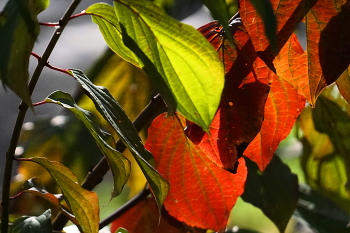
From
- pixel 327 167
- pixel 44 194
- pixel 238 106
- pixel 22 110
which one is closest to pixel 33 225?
pixel 44 194

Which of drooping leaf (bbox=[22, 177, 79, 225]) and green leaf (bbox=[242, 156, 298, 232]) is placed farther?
green leaf (bbox=[242, 156, 298, 232])

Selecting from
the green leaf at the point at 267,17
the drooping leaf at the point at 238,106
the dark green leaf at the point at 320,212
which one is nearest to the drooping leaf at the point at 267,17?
the green leaf at the point at 267,17

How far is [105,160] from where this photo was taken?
58 cm

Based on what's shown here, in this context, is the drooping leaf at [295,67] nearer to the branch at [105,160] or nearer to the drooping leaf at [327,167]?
the branch at [105,160]

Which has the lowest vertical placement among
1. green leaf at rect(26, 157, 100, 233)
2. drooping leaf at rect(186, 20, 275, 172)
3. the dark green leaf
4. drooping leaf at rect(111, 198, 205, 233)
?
the dark green leaf

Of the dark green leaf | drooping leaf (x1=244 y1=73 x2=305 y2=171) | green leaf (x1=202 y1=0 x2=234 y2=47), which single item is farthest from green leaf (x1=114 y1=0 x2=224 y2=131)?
the dark green leaf

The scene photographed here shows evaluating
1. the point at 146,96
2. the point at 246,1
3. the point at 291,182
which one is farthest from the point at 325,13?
the point at 146,96

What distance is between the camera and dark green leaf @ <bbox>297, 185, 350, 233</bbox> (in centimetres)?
81

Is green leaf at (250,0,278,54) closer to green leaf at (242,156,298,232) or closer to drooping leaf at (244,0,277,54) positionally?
drooping leaf at (244,0,277,54)

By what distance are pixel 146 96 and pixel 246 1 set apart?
1.49 feet

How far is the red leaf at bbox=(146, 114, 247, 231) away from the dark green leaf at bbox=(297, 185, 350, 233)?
1.09ft

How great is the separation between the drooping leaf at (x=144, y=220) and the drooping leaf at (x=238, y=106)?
283mm

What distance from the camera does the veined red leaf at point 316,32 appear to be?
0.38 m

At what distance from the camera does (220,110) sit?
43 cm
